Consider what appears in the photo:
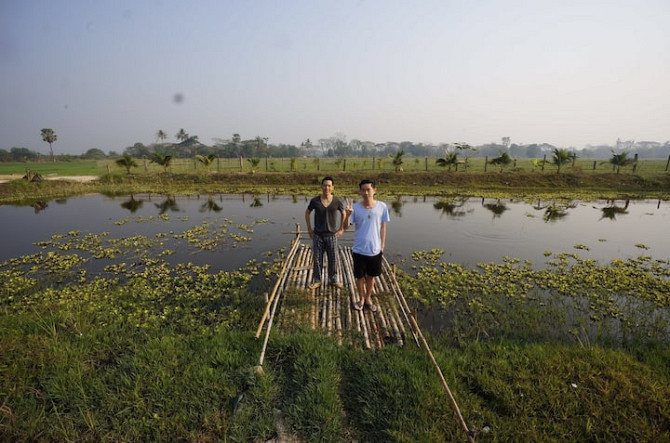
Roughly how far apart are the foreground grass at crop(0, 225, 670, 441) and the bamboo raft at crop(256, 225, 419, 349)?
0.26 metres

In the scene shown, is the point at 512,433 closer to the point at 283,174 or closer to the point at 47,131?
the point at 283,174

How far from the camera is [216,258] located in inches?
322

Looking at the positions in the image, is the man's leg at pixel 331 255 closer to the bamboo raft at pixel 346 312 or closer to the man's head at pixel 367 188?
the bamboo raft at pixel 346 312

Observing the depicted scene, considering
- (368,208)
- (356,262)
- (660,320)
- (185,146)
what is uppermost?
(185,146)

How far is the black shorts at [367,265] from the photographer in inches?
171

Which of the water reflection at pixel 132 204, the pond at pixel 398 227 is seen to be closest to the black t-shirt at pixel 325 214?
the pond at pixel 398 227

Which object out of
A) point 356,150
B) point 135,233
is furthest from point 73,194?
point 356,150

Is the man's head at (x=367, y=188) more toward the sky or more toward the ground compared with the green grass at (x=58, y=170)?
more toward the ground

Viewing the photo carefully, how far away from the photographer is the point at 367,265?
441 cm

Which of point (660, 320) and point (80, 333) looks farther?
point (660, 320)

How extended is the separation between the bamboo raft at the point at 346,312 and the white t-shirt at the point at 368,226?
1.05m

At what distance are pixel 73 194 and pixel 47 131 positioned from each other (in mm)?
70172

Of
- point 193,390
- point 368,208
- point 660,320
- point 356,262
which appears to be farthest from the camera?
point 660,320

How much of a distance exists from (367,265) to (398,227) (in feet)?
23.7
